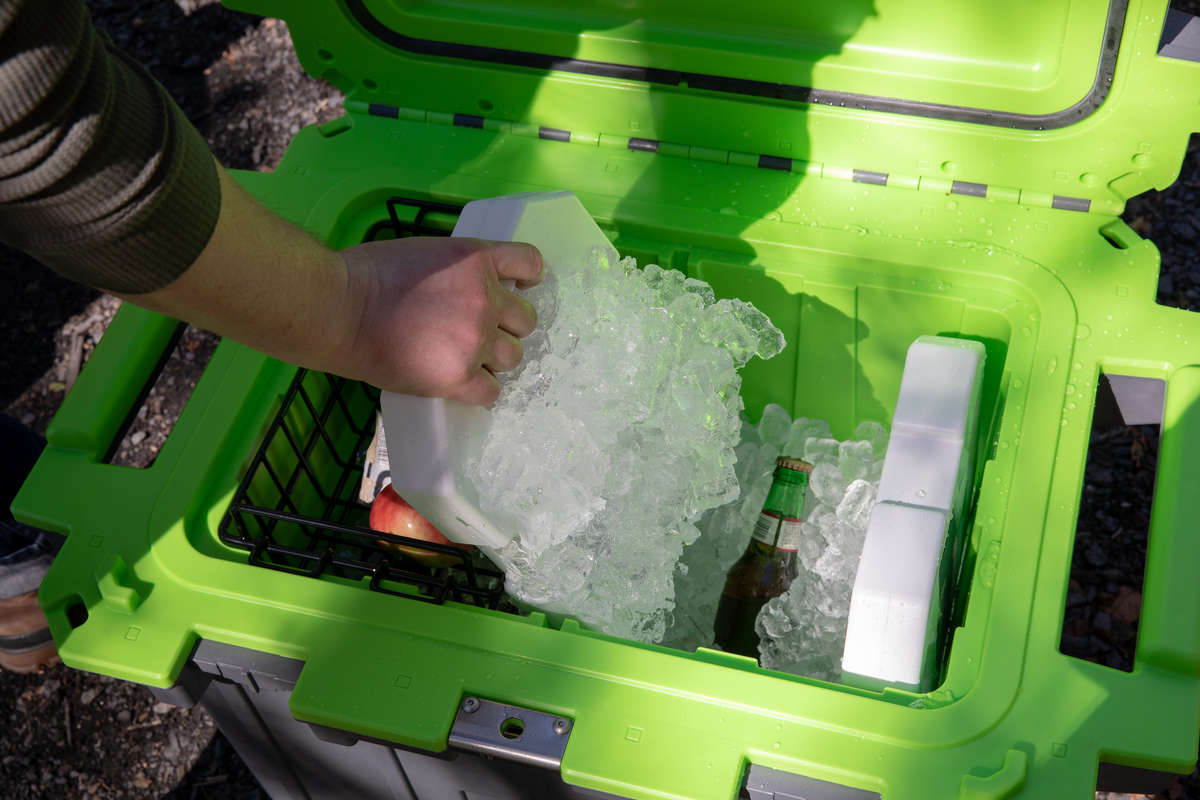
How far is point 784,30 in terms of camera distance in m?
1.26

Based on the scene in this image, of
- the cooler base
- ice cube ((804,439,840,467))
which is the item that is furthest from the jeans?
ice cube ((804,439,840,467))

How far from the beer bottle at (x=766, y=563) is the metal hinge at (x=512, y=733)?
0.44m

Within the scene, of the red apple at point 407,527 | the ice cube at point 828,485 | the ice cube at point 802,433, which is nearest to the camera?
Result: the red apple at point 407,527

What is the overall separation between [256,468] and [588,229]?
0.52m

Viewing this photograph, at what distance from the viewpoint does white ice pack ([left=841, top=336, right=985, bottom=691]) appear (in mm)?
1049

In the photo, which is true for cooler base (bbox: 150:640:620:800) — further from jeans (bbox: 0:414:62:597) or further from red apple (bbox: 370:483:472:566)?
jeans (bbox: 0:414:62:597)

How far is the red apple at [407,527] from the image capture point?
1.21m

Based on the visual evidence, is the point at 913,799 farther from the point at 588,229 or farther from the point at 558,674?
the point at 588,229

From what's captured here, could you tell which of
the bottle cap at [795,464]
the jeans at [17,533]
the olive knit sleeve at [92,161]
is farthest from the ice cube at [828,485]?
the jeans at [17,533]

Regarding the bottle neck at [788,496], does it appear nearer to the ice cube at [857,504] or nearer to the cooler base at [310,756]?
the ice cube at [857,504]

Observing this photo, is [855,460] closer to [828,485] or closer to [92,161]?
[828,485]

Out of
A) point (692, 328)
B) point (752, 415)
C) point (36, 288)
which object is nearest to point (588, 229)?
point (692, 328)

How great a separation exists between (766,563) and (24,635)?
58.5 inches

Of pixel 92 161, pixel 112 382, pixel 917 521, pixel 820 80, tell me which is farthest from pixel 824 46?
pixel 112 382
